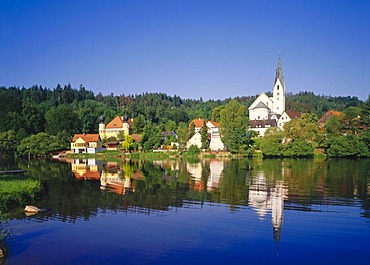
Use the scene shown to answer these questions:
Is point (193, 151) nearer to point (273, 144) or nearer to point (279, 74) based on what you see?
point (273, 144)

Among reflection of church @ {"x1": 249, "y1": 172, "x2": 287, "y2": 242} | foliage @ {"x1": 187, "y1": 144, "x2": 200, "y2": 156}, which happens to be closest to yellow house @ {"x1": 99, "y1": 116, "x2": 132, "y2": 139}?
foliage @ {"x1": 187, "y1": 144, "x2": 200, "y2": 156}

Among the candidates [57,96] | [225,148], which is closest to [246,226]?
[225,148]

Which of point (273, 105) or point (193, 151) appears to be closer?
point (193, 151)

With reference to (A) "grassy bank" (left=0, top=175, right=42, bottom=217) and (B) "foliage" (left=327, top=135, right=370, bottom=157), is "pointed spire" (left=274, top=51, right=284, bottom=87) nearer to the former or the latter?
(B) "foliage" (left=327, top=135, right=370, bottom=157)

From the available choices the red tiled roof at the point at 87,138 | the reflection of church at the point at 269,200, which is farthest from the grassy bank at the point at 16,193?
the red tiled roof at the point at 87,138

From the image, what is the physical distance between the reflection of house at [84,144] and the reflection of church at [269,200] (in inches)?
2030

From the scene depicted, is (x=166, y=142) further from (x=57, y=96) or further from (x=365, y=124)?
(x=57, y=96)

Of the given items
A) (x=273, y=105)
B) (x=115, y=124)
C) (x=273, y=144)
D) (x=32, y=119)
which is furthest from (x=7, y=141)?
(x=273, y=105)

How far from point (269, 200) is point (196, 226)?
6468mm

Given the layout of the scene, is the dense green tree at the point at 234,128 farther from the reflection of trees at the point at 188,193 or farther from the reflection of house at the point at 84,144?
the reflection of trees at the point at 188,193

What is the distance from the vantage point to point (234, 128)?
2349 inches

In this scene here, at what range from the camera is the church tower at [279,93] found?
85.1 meters

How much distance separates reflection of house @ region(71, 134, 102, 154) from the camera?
72.7m

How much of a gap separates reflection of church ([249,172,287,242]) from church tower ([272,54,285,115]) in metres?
61.2
